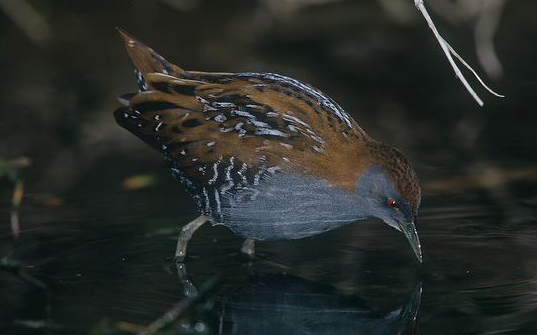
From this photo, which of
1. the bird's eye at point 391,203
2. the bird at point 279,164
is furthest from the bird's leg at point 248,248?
the bird's eye at point 391,203

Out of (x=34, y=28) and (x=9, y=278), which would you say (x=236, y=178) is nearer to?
(x=9, y=278)

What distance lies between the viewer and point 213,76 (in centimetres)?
624

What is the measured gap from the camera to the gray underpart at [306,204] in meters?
5.75

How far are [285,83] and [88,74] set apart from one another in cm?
458

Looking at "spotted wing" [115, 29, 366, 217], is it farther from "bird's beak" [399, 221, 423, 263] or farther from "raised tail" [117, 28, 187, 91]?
"bird's beak" [399, 221, 423, 263]

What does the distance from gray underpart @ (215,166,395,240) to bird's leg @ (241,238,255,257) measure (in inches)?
10.2

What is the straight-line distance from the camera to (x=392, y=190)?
562cm

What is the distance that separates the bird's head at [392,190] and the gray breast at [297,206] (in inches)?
3.6

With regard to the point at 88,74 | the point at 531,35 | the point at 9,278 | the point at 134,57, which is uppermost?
the point at 531,35

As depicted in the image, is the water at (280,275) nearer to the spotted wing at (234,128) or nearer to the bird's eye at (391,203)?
the bird's eye at (391,203)

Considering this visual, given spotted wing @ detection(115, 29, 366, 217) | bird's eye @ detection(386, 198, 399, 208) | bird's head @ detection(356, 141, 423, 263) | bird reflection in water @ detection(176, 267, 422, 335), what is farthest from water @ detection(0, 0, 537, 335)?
spotted wing @ detection(115, 29, 366, 217)

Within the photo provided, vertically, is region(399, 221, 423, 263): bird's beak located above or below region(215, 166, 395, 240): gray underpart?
below

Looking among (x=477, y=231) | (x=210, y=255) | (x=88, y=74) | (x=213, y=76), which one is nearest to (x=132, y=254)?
(x=210, y=255)

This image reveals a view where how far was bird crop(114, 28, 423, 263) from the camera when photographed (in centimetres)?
571
